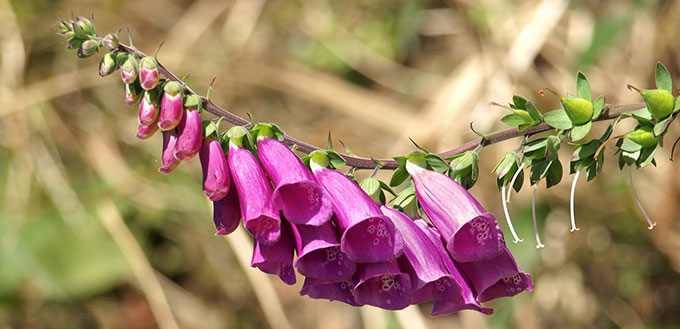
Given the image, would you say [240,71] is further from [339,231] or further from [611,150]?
[339,231]

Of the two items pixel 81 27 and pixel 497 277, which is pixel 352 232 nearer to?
pixel 497 277

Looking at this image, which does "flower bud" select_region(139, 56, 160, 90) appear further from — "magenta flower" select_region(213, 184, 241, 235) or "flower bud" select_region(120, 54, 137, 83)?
"magenta flower" select_region(213, 184, 241, 235)

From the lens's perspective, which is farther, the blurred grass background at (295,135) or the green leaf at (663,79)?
the blurred grass background at (295,135)

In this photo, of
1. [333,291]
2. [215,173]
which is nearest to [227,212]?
[215,173]

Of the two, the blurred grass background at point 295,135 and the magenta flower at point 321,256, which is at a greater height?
the magenta flower at point 321,256

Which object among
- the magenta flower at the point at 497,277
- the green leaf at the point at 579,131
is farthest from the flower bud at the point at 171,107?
the green leaf at the point at 579,131

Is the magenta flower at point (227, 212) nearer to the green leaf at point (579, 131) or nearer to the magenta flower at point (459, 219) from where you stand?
the magenta flower at point (459, 219)
